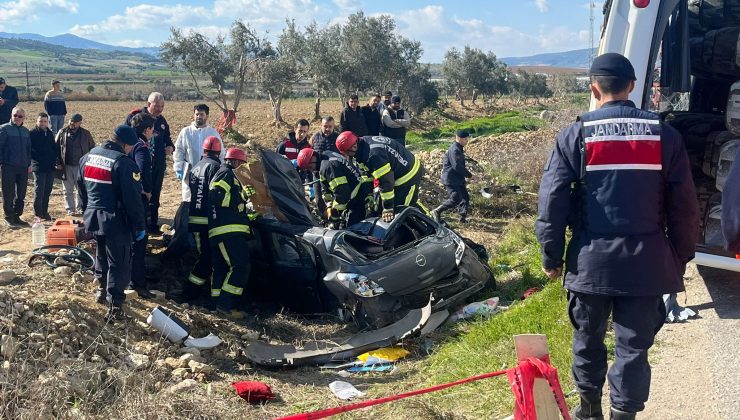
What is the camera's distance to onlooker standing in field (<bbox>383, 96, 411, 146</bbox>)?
1305 centimetres

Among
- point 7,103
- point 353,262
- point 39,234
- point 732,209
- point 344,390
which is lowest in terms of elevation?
point 344,390

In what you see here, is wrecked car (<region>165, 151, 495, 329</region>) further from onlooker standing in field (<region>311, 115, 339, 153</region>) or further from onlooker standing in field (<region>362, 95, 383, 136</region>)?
onlooker standing in field (<region>362, 95, 383, 136</region>)

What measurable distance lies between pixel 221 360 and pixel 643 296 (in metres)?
3.83

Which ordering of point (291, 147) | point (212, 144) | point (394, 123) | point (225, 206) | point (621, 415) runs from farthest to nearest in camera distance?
point (394, 123) → point (291, 147) → point (212, 144) → point (225, 206) → point (621, 415)

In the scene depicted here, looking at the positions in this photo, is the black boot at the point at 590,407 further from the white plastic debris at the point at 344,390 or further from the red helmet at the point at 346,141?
the red helmet at the point at 346,141

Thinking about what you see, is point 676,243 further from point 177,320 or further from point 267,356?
point 177,320

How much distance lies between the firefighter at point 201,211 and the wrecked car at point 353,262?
0.49 metres

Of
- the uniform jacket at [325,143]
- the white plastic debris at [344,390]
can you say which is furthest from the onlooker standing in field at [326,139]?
the white plastic debris at [344,390]

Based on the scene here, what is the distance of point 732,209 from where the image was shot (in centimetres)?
281

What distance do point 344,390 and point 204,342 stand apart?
56.6 inches

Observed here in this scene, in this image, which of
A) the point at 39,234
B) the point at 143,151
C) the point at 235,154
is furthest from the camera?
the point at 39,234

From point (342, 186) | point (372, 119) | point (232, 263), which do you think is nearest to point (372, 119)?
point (372, 119)

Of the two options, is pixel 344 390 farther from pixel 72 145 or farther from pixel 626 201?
pixel 72 145

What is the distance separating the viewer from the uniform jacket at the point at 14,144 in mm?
9508
